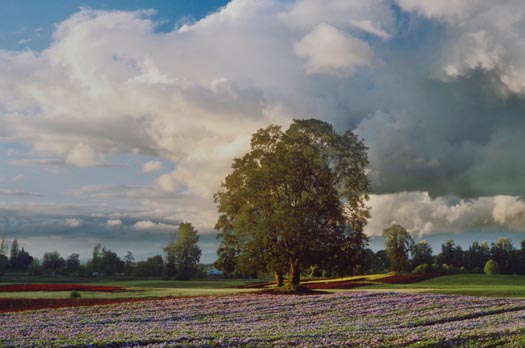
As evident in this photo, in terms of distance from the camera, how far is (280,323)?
2664 centimetres

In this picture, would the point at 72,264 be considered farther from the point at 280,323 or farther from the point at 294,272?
the point at 280,323

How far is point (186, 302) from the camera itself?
3797cm

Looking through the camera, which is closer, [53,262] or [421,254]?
[53,262]

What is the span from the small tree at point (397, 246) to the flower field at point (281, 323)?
85.1 meters

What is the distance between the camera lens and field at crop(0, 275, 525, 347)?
19.7 meters

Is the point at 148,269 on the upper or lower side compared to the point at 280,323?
upper

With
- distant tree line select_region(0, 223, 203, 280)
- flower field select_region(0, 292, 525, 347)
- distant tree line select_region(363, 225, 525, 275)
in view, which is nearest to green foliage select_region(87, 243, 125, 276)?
distant tree line select_region(0, 223, 203, 280)

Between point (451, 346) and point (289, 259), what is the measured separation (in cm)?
3383

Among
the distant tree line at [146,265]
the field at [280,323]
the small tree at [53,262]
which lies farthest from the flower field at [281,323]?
the small tree at [53,262]

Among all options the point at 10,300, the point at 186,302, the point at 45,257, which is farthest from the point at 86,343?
the point at 45,257

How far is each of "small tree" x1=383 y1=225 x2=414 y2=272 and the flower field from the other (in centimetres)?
8505

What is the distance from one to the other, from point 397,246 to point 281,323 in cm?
10370

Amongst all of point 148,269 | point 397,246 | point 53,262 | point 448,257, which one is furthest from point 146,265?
point 448,257

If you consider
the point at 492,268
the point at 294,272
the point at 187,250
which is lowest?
the point at 492,268
